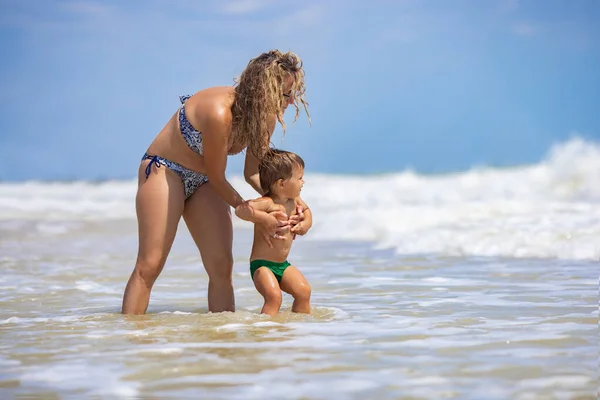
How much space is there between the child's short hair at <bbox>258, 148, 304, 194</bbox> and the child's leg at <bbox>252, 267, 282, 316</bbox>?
0.48 metres

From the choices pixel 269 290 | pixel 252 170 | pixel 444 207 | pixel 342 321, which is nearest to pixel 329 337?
pixel 342 321

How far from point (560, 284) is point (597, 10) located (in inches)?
786

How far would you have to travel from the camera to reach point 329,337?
3.80 metres

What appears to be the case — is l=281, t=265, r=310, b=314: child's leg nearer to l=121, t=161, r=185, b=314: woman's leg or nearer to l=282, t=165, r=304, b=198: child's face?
l=282, t=165, r=304, b=198: child's face

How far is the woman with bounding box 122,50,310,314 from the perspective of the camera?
425cm

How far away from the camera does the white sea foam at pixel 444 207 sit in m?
8.41

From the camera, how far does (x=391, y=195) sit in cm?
1756

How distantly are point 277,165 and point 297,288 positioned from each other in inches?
26.1

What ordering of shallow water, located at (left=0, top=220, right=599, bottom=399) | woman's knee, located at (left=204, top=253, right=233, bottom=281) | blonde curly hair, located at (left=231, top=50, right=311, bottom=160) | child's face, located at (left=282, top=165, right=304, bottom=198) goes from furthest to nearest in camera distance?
woman's knee, located at (left=204, top=253, right=233, bottom=281) → child's face, located at (left=282, top=165, right=304, bottom=198) → blonde curly hair, located at (left=231, top=50, right=311, bottom=160) → shallow water, located at (left=0, top=220, right=599, bottom=399)

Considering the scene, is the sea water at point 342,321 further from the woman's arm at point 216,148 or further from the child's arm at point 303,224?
the woman's arm at point 216,148

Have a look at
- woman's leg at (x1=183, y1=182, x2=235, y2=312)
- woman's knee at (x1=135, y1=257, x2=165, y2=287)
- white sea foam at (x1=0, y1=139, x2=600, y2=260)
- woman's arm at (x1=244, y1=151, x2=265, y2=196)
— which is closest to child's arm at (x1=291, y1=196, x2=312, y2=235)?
woman's arm at (x1=244, y1=151, x2=265, y2=196)

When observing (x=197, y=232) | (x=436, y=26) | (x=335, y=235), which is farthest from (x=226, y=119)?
(x=436, y=26)

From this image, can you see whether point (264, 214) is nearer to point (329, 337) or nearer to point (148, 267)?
point (148, 267)

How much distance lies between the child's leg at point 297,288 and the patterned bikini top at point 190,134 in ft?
2.64
